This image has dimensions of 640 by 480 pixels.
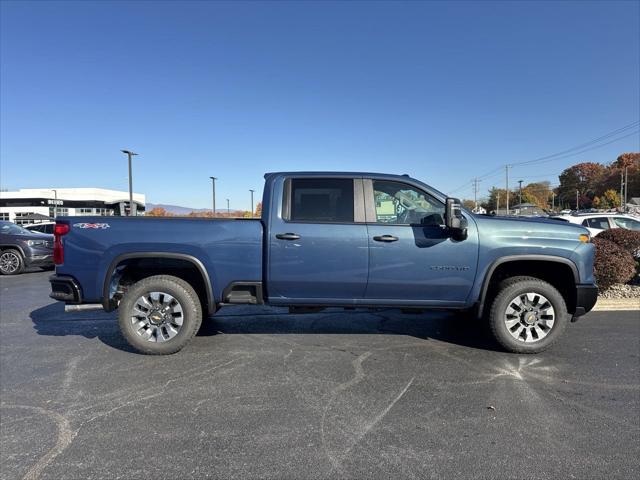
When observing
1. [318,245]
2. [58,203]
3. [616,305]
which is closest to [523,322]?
[318,245]

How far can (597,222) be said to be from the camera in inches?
583

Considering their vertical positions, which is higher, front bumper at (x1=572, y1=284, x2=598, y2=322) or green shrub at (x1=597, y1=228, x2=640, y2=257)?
green shrub at (x1=597, y1=228, x2=640, y2=257)

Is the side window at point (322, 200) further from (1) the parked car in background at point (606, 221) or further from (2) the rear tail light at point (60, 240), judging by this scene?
(1) the parked car in background at point (606, 221)

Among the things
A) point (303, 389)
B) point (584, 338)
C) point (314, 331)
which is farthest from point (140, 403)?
point (584, 338)

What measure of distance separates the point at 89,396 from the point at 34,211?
78753mm

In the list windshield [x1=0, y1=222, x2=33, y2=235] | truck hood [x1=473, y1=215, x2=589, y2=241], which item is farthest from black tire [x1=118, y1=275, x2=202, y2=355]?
windshield [x1=0, y1=222, x2=33, y2=235]

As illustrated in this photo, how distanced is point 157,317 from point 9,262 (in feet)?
31.9

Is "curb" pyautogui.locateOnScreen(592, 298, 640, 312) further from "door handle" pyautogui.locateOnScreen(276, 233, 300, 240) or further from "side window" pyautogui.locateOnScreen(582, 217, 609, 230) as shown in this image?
"side window" pyautogui.locateOnScreen(582, 217, 609, 230)

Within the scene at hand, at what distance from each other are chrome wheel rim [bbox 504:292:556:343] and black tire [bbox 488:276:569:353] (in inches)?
0.9

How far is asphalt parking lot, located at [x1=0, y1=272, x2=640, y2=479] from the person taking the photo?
2.65 meters

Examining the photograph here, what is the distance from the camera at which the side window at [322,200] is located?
450 cm

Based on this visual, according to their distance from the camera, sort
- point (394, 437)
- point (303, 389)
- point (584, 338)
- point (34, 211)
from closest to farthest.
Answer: point (394, 437) → point (303, 389) → point (584, 338) → point (34, 211)

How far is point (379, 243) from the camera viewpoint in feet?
14.3

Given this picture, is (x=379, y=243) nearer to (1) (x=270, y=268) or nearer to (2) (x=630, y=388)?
(1) (x=270, y=268)
